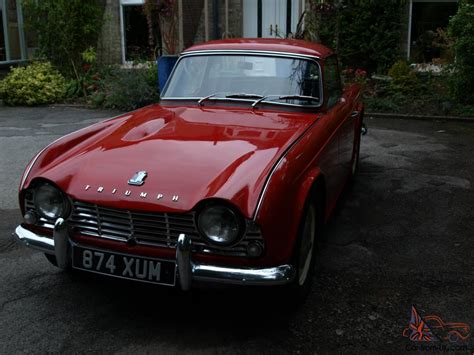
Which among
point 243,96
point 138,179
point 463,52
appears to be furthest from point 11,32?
point 138,179

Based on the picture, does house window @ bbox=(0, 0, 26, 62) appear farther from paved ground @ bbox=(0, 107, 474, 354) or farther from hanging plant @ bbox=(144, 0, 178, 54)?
paved ground @ bbox=(0, 107, 474, 354)

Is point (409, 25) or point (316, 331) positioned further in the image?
point (409, 25)

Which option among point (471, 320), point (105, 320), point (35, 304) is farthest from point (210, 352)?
point (471, 320)

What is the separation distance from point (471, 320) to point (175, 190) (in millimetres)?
1902

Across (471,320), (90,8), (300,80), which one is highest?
(90,8)

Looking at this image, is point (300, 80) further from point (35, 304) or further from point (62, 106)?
point (62, 106)

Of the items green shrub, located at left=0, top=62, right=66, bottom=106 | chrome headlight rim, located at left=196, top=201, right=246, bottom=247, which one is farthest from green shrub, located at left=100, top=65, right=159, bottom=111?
chrome headlight rim, located at left=196, top=201, right=246, bottom=247

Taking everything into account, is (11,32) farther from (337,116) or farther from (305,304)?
(305,304)

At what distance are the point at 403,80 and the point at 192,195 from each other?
9167mm

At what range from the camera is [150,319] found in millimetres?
3229

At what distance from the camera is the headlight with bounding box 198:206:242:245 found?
2.79 meters

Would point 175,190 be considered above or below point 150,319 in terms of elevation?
above

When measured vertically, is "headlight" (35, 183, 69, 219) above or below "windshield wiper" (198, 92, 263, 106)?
below

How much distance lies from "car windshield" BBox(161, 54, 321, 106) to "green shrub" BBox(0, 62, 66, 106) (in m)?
8.13
